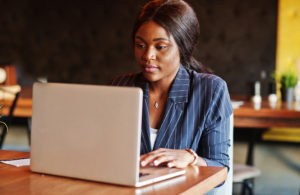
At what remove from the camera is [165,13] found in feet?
5.95

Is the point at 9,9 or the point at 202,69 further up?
the point at 9,9

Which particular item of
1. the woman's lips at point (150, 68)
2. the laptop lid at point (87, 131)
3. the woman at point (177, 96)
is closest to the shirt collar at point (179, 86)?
the woman at point (177, 96)

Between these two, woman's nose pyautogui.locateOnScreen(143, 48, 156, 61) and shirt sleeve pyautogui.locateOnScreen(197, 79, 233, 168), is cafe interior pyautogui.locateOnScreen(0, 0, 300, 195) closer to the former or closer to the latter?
shirt sleeve pyautogui.locateOnScreen(197, 79, 233, 168)

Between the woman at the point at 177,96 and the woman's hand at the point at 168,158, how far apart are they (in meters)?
0.19

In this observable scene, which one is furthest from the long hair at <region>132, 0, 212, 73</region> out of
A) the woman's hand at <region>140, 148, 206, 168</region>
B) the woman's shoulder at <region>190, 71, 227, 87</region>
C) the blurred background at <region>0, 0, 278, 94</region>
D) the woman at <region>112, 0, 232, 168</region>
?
the blurred background at <region>0, 0, 278, 94</region>

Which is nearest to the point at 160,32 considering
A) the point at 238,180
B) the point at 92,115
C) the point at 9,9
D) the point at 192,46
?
the point at 192,46

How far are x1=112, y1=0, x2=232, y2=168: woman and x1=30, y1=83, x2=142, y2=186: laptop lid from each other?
46cm

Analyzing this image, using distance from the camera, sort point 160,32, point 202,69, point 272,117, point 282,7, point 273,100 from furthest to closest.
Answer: point 282,7 → point 273,100 → point 272,117 → point 202,69 → point 160,32

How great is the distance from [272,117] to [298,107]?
11.9 inches

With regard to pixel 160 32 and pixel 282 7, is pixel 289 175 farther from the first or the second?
pixel 160 32

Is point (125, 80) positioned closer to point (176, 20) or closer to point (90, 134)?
point (176, 20)

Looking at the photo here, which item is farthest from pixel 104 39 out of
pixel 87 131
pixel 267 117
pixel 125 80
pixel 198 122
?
pixel 87 131

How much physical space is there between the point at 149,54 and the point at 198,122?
31 centimetres

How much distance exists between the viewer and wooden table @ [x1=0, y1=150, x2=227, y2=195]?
120 cm
